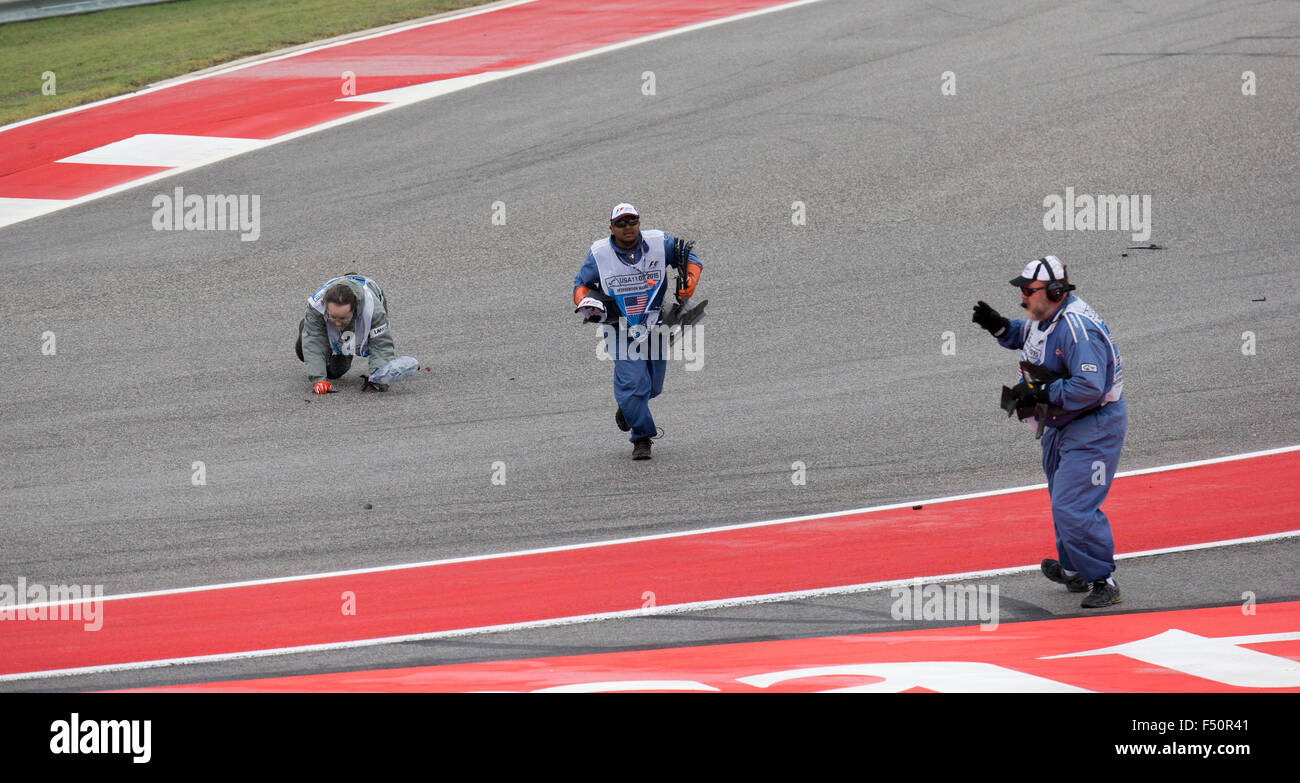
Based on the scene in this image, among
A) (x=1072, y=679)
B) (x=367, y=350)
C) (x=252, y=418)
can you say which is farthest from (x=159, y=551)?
(x=1072, y=679)

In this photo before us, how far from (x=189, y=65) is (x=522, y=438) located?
44.0 feet

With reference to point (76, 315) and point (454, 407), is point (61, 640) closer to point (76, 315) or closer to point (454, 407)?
point (454, 407)

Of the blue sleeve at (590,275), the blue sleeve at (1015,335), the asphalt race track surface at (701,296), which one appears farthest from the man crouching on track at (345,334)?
the blue sleeve at (1015,335)

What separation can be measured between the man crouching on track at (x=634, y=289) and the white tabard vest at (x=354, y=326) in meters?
2.67

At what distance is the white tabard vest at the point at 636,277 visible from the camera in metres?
10.4

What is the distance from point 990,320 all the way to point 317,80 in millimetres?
Result: 15709

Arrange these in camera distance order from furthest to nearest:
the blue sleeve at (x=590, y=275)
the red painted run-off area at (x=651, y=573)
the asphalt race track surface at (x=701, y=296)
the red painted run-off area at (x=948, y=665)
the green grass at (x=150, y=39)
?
the green grass at (x=150, y=39) < the blue sleeve at (x=590, y=275) < the asphalt race track surface at (x=701, y=296) < the red painted run-off area at (x=651, y=573) < the red painted run-off area at (x=948, y=665)

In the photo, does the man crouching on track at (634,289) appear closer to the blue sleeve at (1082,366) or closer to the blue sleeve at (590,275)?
the blue sleeve at (590,275)

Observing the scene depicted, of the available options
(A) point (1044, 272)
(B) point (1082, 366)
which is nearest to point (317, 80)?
(A) point (1044, 272)

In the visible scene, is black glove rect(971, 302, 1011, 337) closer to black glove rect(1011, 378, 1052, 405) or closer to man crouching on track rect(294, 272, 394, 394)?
black glove rect(1011, 378, 1052, 405)

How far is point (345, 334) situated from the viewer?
12281 millimetres

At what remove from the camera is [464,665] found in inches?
A: 273

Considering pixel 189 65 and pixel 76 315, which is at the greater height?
pixel 189 65

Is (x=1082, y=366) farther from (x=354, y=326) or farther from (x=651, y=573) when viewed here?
(x=354, y=326)
